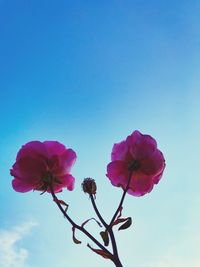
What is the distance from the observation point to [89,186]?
6.42 feet

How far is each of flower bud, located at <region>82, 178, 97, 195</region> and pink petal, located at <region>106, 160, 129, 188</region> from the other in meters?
0.22

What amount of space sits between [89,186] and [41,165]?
0.33 m

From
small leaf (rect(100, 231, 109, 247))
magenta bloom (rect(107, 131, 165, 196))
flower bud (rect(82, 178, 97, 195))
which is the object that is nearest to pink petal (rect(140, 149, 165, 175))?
magenta bloom (rect(107, 131, 165, 196))

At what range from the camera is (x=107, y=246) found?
A: 168 cm

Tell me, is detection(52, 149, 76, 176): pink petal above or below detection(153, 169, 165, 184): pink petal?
above

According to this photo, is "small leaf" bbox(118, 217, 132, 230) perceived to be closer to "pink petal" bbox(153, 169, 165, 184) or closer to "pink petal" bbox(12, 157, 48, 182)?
"pink petal" bbox(153, 169, 165, 184)

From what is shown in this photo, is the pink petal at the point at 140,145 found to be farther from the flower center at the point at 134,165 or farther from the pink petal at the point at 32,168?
the pink petal at the point at 32,168

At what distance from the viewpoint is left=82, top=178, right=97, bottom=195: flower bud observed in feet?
6.38

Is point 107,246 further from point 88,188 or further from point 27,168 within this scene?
point 27,168

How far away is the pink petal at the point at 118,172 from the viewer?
218 centimetres

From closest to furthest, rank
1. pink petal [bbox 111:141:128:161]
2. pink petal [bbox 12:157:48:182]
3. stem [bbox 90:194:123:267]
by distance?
Result: stem [bbox 90:194:123:267] < pink petal [bbox 12:157:48:182] < pink petal [bbox 111:141:128:161]

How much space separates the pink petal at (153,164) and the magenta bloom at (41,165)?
0.43 m

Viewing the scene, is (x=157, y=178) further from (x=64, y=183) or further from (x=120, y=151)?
(x=64, y=183)

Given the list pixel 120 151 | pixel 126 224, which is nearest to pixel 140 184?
pixel 120 151
